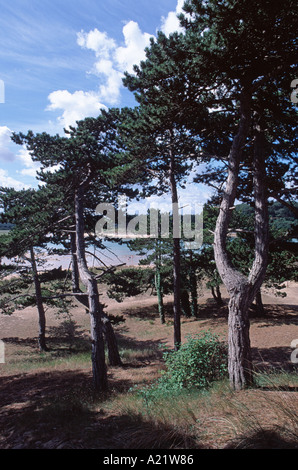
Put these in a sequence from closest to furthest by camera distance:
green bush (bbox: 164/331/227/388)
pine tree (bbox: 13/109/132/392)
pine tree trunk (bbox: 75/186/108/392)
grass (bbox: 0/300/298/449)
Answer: grass (bbox: 0/300/298/449)
green bush (bbox: 164/331/227/388)
pine tree trunk (bbox: 75/186/108/392)
pine tree (bbox: 13/109/132/392)

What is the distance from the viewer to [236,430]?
3770 millimetres

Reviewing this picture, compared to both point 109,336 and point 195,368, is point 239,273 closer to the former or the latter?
point 195,368

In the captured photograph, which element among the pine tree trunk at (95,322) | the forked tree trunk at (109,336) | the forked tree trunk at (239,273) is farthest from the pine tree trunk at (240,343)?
the forked tree trunk at (109,336)

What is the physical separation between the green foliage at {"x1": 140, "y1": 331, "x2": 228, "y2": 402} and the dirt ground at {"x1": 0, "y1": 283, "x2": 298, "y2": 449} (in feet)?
4.06

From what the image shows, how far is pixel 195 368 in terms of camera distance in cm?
655

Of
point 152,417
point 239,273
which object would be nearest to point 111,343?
point 152,417

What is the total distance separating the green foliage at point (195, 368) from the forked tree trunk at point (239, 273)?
0.59m

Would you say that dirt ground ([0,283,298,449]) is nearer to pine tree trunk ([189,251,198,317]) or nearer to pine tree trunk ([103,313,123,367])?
pine tree trunk ([103,313,123,367])

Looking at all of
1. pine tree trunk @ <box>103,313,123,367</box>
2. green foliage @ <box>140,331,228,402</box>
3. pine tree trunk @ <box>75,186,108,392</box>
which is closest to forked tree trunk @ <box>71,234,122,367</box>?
pine tree trunk @ <box>103,313,123,367</box>

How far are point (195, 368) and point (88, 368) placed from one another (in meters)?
7.93

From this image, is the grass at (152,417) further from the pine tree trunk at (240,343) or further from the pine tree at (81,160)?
the pine tree at (81,160)

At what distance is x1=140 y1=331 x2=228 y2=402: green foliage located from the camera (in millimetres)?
6371

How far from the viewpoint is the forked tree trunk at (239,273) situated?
628 centimetres
